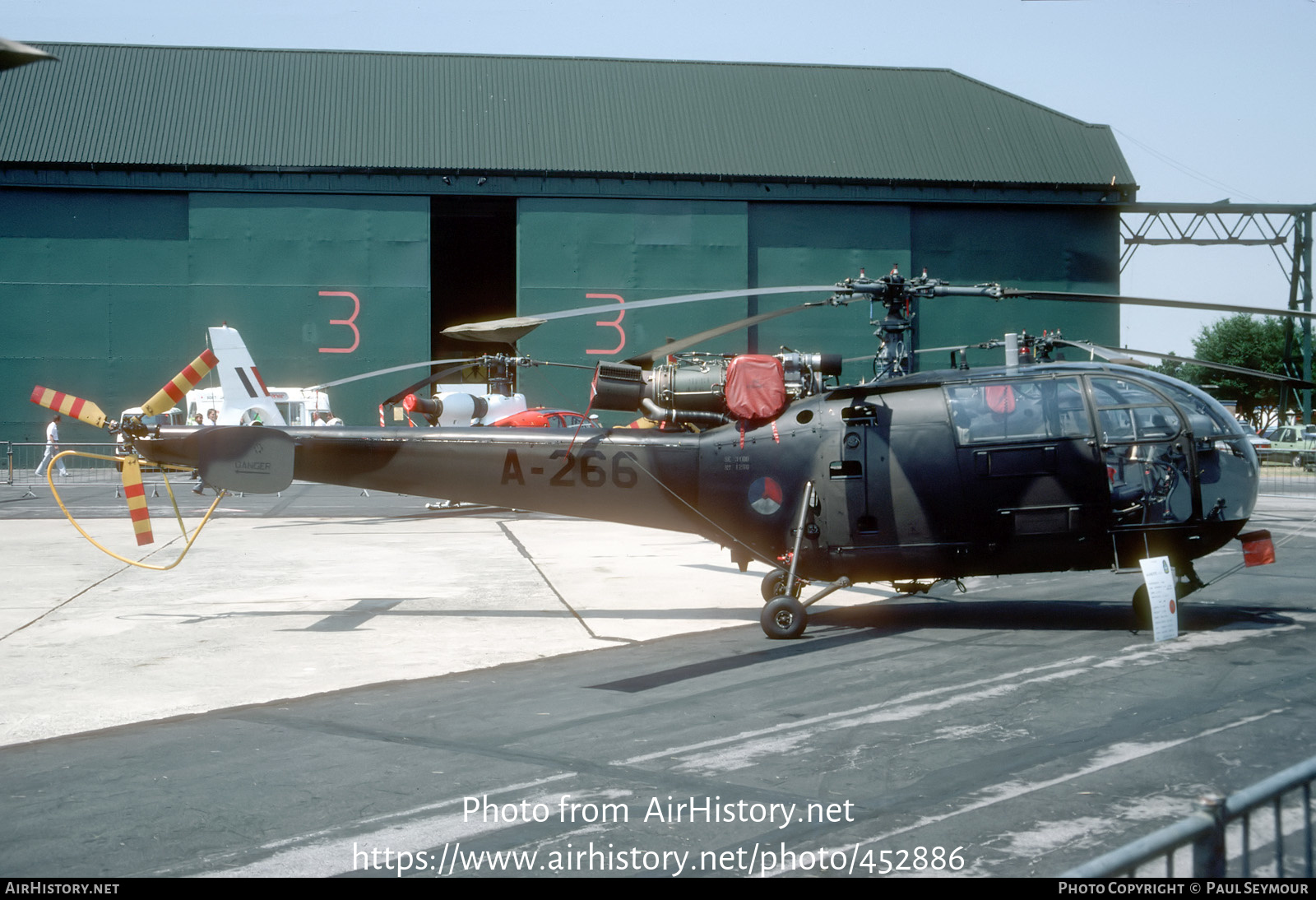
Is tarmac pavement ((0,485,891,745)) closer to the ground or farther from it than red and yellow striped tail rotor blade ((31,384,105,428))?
closer to the ground

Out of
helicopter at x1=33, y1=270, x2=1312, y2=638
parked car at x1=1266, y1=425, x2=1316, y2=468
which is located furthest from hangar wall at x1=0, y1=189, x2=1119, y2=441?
helicopter at x1=33, y1=270, x2=1312, y2=638

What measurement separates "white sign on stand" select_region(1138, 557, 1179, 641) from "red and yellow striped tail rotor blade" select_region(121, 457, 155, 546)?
977cm

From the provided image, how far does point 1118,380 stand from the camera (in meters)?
10.2

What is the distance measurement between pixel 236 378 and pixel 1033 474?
30129 mm

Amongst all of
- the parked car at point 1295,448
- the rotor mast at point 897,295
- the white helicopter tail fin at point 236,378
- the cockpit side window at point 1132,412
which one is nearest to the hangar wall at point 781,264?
the parked car at point 1295,448

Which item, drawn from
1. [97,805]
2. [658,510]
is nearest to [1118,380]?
[658,510]

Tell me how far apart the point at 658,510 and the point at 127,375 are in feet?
120

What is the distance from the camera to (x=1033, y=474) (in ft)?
33.1

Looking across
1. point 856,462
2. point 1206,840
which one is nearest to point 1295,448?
point 856,462

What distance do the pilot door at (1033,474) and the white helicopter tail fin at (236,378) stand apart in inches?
1120

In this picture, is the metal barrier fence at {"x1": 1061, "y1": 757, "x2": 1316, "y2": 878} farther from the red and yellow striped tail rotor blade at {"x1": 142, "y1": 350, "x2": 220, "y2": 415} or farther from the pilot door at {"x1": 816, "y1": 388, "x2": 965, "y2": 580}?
the red and yellow striped tail rotor blade at {"x1": 142, "y1": 350, "x2": 220, "y2": 415}

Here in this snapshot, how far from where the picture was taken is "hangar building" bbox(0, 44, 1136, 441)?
134ft

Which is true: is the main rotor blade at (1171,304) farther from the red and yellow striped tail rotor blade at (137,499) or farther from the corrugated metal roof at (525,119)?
the corrugated metal roof at (525,119)

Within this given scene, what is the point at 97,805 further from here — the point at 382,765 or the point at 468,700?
the point at 468,700
